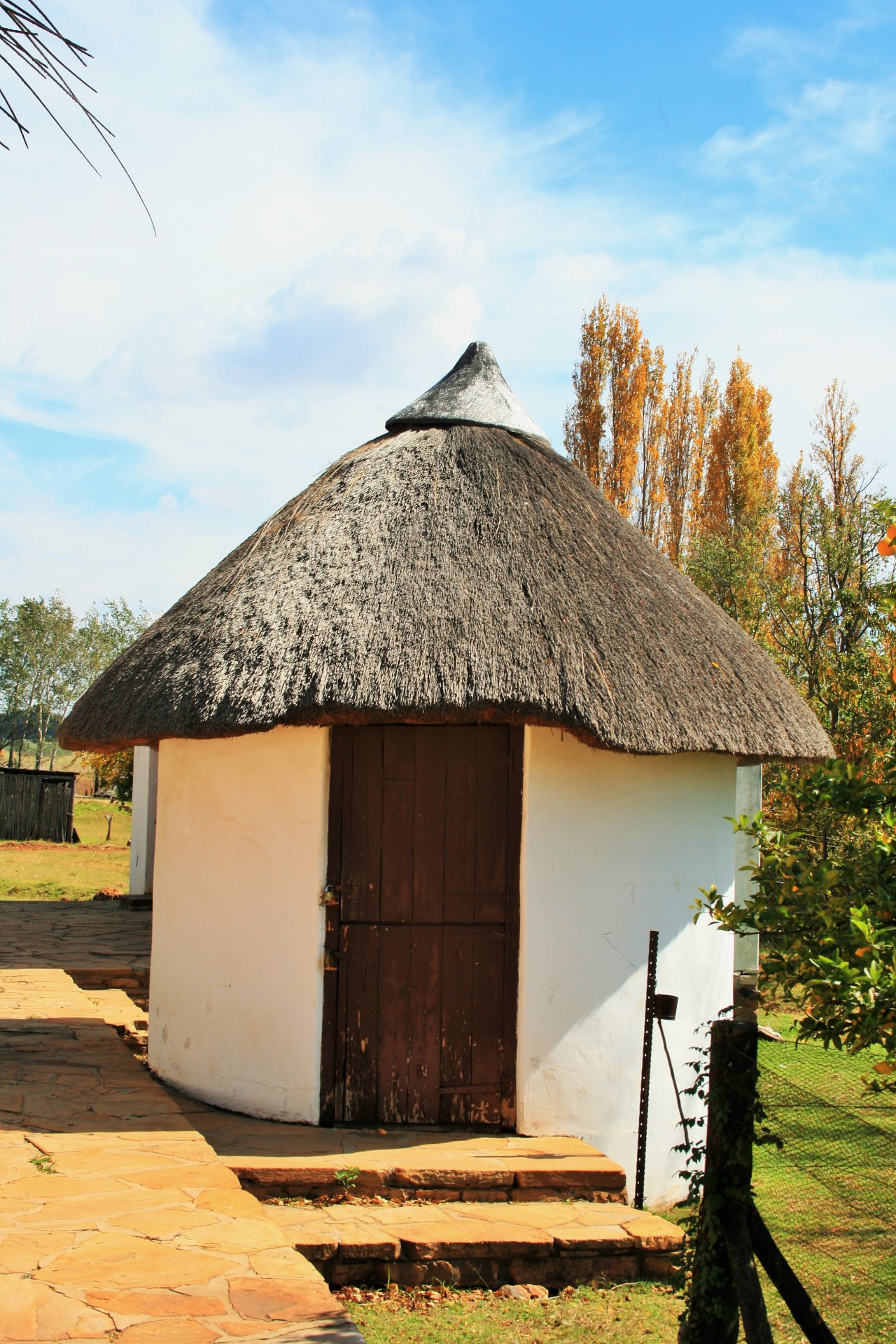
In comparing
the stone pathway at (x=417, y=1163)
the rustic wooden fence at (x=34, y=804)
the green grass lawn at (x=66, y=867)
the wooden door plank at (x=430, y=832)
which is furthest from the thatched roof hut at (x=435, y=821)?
the rustic wooden fence at (x=34, y=804)

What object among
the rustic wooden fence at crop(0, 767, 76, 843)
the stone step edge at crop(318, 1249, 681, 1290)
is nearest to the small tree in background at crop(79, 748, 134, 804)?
the rustic wooden fence at crop(0, 767, 76, 843)

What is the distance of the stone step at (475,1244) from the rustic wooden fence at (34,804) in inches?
807

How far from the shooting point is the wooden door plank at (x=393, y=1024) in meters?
5.45

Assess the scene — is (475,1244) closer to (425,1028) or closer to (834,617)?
(425,1028)

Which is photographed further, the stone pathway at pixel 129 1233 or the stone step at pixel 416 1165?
the stone step at pixel 416 1165

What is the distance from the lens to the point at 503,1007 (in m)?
5.47

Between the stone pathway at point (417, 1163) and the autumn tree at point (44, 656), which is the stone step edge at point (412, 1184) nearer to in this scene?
the stone pathway at point (417, 1163)

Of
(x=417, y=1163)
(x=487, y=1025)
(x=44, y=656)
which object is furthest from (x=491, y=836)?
(x=44, y=656)

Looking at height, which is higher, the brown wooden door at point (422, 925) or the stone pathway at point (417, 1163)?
the brown wooden door at point (422, 925)

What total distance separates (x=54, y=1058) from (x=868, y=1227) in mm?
4392

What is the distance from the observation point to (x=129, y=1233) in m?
3.77

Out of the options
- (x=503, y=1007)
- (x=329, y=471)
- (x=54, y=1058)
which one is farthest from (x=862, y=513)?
(x=54, y=1058)

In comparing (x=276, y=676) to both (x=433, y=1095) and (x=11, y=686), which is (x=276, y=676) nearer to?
(x=433, y=1095)

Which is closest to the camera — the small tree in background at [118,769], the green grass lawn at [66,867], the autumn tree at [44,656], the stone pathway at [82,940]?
the stone pathway at [82,940]
